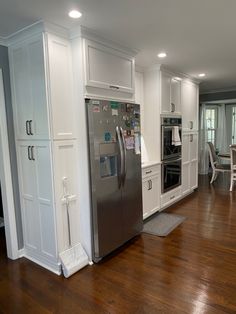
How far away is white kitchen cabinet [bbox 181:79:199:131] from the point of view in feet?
15.3

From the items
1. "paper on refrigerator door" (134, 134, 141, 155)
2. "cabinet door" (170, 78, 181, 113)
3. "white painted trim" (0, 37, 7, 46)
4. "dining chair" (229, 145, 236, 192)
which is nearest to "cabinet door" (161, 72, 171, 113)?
"cabinet door" (170, 78, 181, 113)

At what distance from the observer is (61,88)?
7.79 feet

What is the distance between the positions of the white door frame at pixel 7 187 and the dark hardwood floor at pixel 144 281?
0.63 feet

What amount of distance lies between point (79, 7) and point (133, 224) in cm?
247

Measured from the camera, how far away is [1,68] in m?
2.54

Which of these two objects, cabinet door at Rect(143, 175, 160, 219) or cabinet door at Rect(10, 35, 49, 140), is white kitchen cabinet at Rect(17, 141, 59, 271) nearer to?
cabinet door at Rect(10, 35, 49, 140)

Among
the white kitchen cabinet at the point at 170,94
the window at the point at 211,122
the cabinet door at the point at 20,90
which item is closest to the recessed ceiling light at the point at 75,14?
the cabinet door at the point at 20,90

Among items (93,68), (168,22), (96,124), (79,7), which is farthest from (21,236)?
(168,22)

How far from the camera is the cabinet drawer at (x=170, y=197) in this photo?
161 inches

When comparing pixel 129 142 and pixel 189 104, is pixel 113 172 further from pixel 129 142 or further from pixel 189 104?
pixel 189 104

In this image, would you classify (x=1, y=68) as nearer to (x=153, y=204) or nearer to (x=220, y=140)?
(x=153, y=204)

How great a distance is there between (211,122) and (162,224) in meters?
5.21

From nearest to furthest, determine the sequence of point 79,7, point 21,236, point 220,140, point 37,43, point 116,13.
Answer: point 79,7 < point 116,13 < point 37,43 < point 21,236 < point 220,140

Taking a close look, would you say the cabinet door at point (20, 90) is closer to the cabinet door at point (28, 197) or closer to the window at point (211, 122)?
the cabinet door at point (28, 197)
